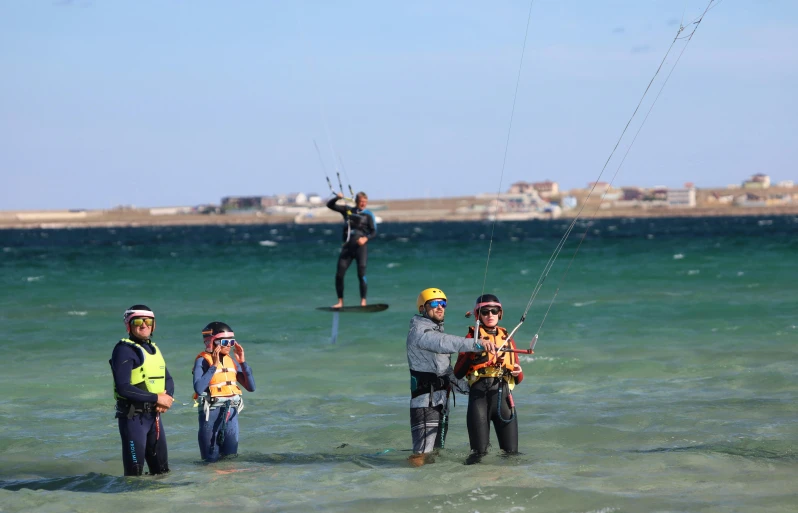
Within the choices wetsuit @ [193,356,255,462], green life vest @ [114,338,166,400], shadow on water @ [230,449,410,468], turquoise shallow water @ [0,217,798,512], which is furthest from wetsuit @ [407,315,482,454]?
green life vest @ [114,338,166,400]

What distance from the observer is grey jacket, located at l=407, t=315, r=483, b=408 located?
30.7 ft

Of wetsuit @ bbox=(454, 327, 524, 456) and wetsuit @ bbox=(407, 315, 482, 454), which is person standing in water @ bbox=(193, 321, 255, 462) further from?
wetsuit @ bbox=(454, 327, 524, 456)

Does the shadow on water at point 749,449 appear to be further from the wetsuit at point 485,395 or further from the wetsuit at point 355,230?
the wetsuit at point 355,230

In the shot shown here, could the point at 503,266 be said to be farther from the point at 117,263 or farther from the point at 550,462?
the point at 550,462

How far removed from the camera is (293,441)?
13.1m

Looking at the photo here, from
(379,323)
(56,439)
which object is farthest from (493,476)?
(379,323)

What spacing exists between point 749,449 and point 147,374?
6504mm

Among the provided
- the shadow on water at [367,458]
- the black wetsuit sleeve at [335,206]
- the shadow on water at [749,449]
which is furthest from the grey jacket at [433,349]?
the black wetsuit sleeve at [335,206]

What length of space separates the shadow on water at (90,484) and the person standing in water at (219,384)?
2.15 feet

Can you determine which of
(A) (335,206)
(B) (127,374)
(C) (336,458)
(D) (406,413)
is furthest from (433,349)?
(A) (335,206)

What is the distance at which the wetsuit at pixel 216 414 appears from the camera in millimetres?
9898

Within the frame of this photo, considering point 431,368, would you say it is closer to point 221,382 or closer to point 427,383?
point 427,383

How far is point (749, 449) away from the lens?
11609mm

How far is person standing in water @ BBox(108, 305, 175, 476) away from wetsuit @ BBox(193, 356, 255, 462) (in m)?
0.50
